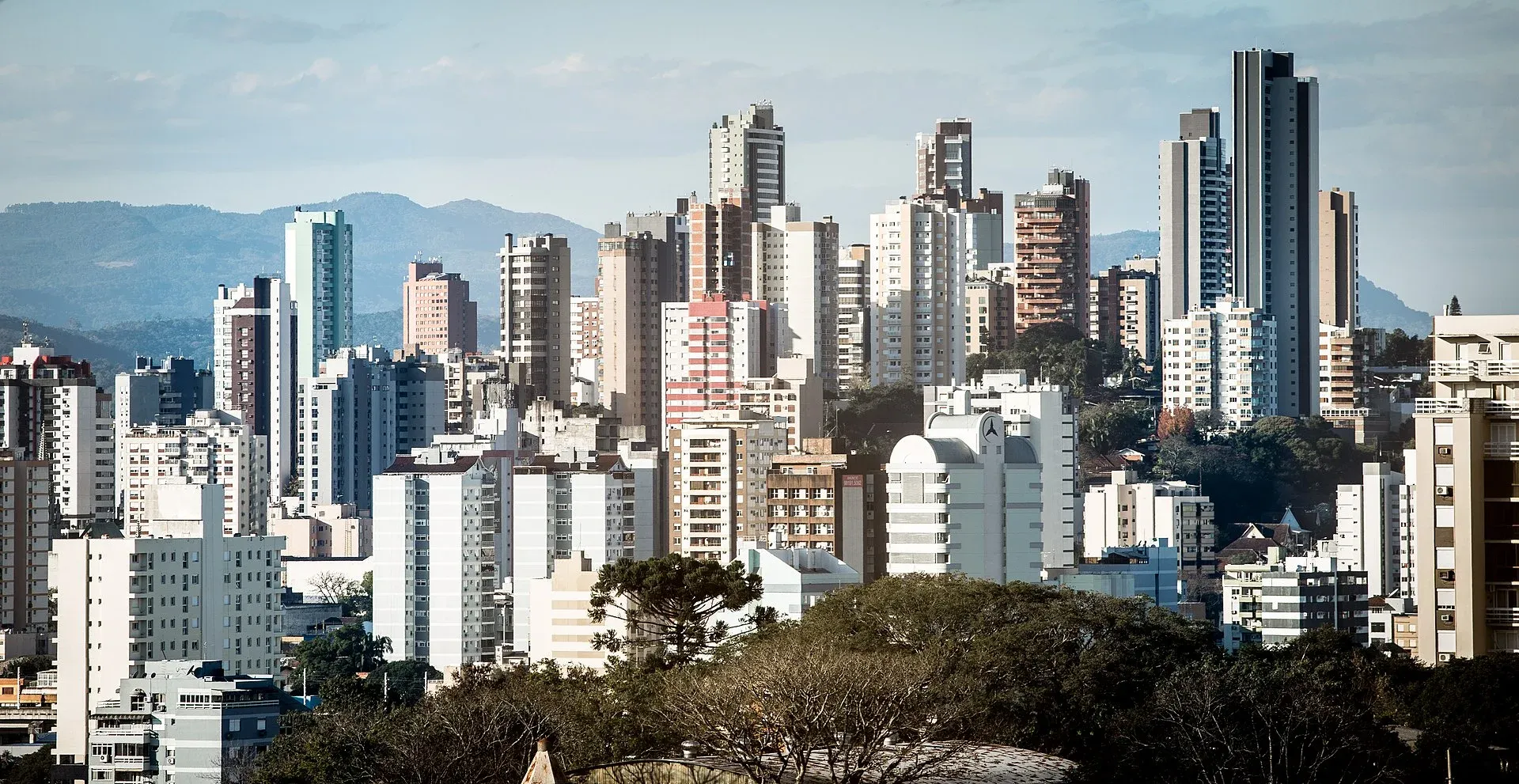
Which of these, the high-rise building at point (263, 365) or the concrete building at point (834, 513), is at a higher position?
the high-rise building at point (263, 365)

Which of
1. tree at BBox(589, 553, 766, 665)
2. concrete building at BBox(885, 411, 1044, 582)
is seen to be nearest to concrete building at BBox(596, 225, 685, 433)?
concrete building at BBox(885, 411, 1044, 582)

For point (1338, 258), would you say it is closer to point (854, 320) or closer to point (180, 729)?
point (854, 320)

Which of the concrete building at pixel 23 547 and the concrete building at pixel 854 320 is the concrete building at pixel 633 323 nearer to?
the concrete building at pixel 854 320

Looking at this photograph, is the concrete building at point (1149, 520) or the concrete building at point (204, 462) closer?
the concrete building at point (1149, 520)

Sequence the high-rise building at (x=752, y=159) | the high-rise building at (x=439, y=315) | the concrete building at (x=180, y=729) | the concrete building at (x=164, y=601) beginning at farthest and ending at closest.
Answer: the high-rise building at (x=439, y=315) → the high-rise building at (x=752, y=159) → the concrete building at (x=164, y=601) → the concrete building at (x=180, y=729)

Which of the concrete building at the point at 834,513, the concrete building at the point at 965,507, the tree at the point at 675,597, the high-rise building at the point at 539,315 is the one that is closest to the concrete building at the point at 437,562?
the concrete building at the point at 834,513

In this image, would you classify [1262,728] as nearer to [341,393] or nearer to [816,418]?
[816,418]
